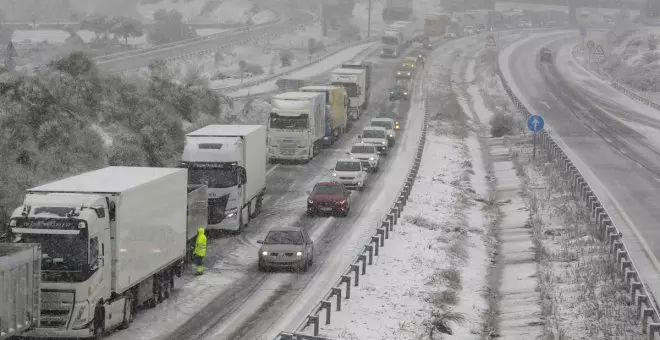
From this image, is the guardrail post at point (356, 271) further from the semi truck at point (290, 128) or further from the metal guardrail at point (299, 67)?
the metal guardrail at point (299, 67)

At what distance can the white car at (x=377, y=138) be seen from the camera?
62.1 metres

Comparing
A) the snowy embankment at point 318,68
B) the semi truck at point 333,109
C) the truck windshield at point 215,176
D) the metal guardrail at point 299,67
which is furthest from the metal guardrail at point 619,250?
the metal guardrail at point 299,67

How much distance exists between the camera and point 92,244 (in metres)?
22.7

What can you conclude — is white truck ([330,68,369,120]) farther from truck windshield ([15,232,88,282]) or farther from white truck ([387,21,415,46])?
white truck ([387,21,415,46])

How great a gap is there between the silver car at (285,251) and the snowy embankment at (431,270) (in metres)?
2.07

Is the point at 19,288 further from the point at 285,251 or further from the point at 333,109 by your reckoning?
the point at 333,109

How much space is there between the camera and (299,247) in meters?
32.6

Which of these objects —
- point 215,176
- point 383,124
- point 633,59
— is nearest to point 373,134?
point 383,124

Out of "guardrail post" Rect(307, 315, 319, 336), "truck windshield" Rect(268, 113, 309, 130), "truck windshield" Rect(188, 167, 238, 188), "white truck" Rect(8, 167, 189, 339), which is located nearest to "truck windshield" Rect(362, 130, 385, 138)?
"truck windshield" Rect(268, 113, 309, 130)

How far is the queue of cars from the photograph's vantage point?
106 feet

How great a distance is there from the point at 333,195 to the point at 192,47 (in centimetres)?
8309

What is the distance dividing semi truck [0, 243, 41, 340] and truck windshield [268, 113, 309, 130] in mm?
35239

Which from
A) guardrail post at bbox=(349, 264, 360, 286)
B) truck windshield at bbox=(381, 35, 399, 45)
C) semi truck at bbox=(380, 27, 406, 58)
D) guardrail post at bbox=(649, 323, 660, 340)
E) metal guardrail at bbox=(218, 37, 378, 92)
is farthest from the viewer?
truck windshield at bbox=(381, 35, 399, 45)

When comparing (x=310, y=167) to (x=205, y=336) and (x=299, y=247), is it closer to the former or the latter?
(x=299, y=247)
